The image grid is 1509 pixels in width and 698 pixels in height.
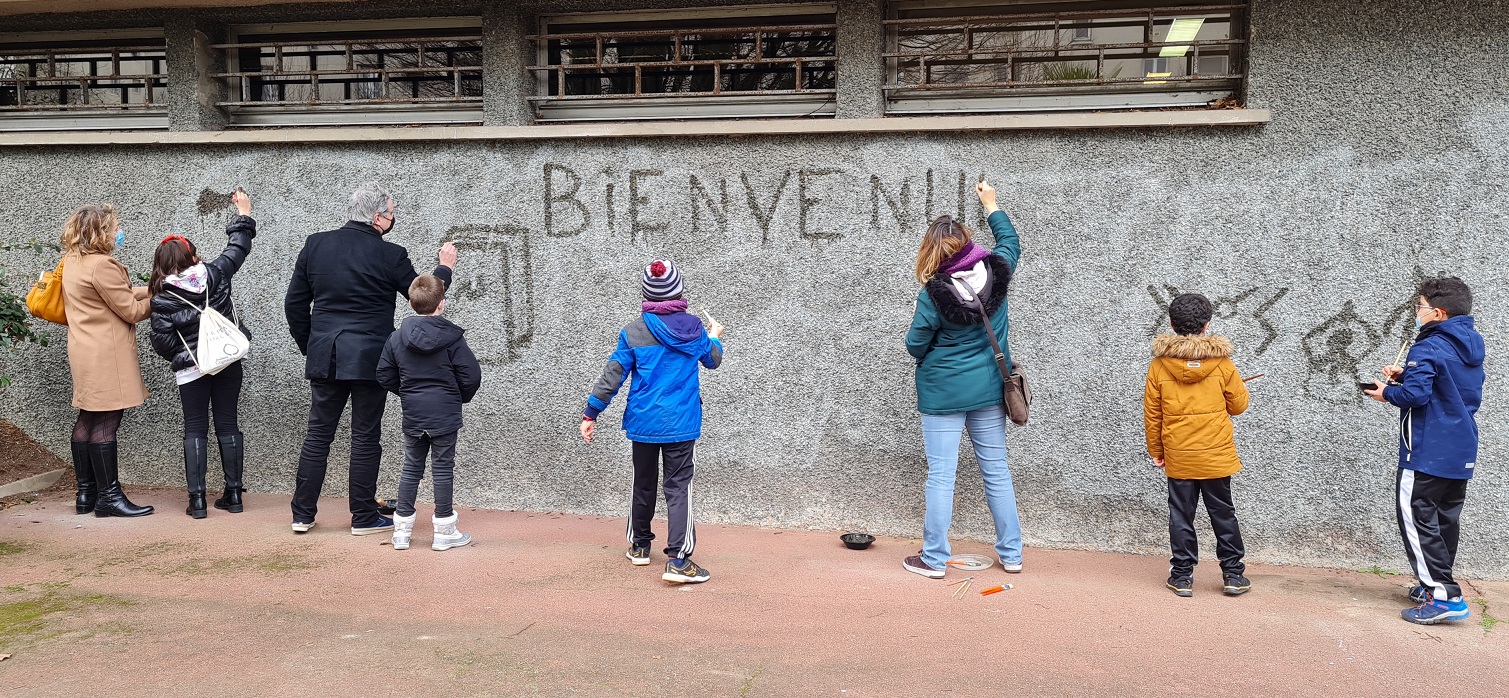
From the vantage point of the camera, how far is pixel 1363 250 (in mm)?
4824

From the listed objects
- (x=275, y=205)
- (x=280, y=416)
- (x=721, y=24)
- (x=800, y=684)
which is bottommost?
(x=800, y=684)

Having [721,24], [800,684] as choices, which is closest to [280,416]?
[721,24]

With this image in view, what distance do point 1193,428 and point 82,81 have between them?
669 cm

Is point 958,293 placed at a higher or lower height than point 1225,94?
lower

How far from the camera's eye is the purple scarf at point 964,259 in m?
4.46

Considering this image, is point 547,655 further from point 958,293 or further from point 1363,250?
point 1363,250

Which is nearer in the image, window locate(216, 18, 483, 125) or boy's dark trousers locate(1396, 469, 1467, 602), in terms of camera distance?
boy's dark trousers locate(1396, 469, 1467, 602)

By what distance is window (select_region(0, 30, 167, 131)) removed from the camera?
6.38 m

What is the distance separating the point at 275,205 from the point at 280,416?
1244mm

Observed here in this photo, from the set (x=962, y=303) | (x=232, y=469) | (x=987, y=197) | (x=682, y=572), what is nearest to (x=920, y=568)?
(x=682, y=572)

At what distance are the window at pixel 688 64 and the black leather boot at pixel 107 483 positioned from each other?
2968 mm

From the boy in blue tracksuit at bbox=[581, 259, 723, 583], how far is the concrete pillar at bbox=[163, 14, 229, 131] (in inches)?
137

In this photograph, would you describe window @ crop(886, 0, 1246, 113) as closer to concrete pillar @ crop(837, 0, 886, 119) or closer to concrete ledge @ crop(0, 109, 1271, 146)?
concrete pillar @ crop(837, 0, 886, 119)

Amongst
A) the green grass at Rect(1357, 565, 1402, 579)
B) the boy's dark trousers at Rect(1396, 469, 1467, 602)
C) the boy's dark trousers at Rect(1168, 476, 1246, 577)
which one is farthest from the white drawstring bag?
the green grass at Rect(1357, 565, 1402, 579)
